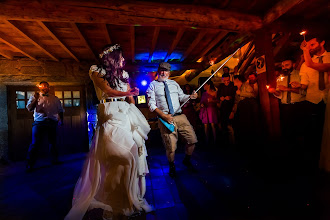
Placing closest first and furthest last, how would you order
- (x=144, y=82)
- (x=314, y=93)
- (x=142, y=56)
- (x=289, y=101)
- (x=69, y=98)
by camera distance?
(x=314, y=93) → (x=289, y=101) → (x=142, y=56) → (x=69, y=98) → (x=144, y=82)

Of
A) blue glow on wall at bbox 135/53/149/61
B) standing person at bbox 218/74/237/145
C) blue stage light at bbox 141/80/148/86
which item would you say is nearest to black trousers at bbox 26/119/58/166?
blue glow on wall at bbox 135/53/149/61

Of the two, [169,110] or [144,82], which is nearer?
[169,110]

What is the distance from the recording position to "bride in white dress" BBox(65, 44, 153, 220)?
2059mm

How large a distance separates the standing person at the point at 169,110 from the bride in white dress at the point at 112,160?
100cm

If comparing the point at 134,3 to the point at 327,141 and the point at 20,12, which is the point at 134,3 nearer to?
the point at 20,12

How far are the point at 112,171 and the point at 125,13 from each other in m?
2.70

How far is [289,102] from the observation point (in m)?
3.60

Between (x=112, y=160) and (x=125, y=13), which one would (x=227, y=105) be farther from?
(x=112, y=160)

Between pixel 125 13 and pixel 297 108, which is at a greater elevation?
pixel 125 13

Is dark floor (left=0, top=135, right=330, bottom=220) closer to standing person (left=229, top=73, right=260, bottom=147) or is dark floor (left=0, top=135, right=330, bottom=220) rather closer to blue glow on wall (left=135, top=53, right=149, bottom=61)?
standing person (left=229, top=73, right=260, bottom=147)

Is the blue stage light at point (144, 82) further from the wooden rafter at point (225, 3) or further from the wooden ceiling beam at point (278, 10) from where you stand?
the wooden ceiling beam at point (278, 10)

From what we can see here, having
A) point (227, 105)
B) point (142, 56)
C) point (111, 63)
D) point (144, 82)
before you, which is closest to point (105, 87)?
point (111, 63)

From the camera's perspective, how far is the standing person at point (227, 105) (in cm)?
562

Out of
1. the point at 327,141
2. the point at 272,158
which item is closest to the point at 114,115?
the point at 272,158
